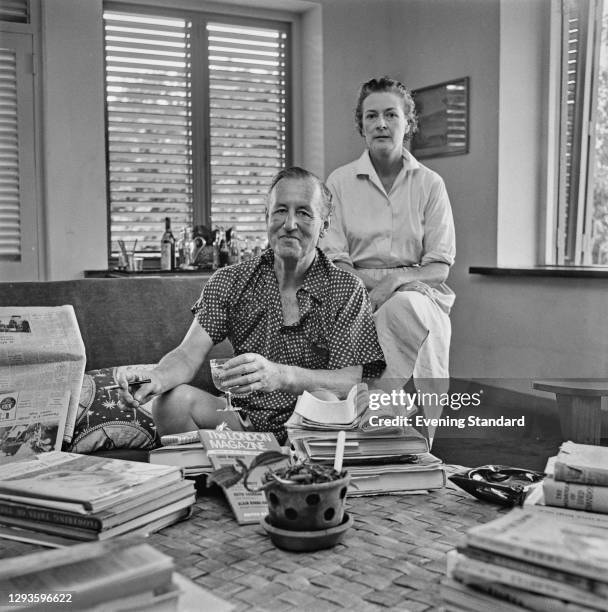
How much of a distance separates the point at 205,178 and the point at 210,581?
14.5 ft

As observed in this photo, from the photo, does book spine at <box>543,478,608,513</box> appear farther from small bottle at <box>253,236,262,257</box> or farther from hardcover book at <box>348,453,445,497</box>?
small bottle at <box>253,236,262,257</box>

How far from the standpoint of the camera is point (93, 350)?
2293mm

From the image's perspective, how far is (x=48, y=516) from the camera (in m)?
1.10

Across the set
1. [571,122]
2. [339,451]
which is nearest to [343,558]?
[339,451]

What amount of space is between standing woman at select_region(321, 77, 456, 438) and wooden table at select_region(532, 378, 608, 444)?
439 mm

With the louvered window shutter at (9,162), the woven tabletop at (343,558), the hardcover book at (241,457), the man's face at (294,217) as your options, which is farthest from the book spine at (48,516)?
the louvered window shutter at (9,162)

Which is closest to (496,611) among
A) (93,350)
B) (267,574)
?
(267,574)

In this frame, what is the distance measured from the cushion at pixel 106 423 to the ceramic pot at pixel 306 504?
103 centimetres

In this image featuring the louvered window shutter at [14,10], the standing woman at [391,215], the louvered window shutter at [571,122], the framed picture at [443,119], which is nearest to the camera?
the standing woman at [391,215]

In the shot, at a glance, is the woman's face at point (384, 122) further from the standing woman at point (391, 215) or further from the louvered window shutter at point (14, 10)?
the louvered window shutter at point (14, 10)

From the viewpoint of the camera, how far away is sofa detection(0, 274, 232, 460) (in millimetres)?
2076

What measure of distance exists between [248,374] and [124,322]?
0.81 m

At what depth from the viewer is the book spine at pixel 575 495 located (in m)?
1.04

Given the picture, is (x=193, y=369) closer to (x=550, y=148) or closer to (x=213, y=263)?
(x=213, y=263)
